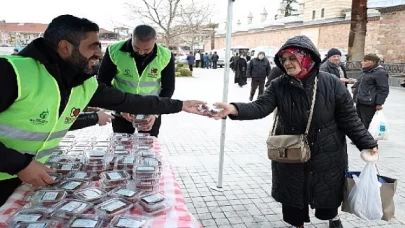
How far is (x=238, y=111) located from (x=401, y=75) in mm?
19451

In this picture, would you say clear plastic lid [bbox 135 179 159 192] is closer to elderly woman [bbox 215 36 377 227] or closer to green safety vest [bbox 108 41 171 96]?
elderly woman [bbox 215 36 377 227]

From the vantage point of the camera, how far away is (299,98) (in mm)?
2502

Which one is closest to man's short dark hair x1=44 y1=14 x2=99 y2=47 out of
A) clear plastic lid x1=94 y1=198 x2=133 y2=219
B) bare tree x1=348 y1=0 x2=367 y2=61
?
clear plastic lid x1=94 y1=198 x2=133 y2=219

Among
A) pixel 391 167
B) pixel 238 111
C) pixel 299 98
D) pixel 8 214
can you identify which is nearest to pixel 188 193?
pixel 238 111

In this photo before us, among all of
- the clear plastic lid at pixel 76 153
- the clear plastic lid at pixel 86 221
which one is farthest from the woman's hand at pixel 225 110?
the clear plastic lid at pixel 86 221

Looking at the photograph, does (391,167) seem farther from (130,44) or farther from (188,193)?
(130,44)

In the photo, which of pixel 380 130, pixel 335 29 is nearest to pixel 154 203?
pixel 380 130

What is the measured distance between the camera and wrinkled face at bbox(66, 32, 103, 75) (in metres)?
1.75

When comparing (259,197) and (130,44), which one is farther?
(259,197)

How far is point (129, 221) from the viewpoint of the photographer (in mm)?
1408

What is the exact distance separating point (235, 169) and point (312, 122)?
243 cm

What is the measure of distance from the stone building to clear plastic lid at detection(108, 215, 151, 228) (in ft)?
74.9

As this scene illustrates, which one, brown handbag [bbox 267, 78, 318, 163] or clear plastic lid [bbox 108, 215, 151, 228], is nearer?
clear plastic lid [bbox 108, 215, 151, 228]

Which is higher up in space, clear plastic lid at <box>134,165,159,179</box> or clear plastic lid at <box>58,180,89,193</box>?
clear plastic lid at <box>134,165,159,179</box>
